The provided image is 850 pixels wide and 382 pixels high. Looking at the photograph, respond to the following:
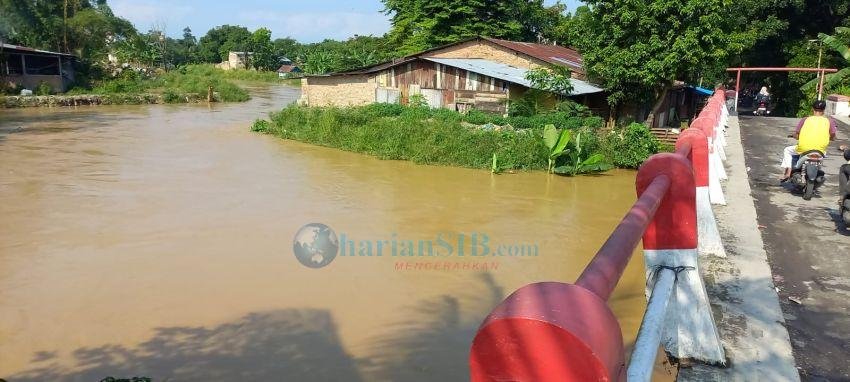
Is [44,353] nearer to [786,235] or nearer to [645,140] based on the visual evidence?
[786,235]

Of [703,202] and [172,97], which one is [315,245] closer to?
[703,202]

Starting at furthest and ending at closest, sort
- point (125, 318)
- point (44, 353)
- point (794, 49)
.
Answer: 1. point (794, 49)
2. point (125, 318)
3. point (44, 353)

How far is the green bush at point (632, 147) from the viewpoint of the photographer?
1510cm

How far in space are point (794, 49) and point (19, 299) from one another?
2763 centimetres

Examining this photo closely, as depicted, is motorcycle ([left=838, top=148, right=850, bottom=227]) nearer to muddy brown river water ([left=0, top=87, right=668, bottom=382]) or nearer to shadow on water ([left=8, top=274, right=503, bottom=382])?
muddy brown river water ([left=0, top=87, right=668, bottom=382])

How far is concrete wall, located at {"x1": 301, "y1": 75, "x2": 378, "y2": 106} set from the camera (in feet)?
74.8

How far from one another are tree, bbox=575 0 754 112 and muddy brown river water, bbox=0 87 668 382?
364 cm

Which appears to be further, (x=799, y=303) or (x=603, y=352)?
(x=799, y=303)

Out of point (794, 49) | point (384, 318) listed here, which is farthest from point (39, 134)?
point (794, 49)

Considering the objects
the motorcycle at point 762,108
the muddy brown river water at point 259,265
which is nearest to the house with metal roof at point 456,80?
the muddy brown river water at point 259,265

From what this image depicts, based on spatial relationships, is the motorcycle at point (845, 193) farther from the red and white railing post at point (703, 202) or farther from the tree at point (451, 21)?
the tree at point (451, 21)

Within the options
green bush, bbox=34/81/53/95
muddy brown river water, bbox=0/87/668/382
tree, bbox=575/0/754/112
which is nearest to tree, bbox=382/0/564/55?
tree, bbox=575/0/754/112

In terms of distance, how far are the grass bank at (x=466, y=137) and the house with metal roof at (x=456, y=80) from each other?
1158 mm

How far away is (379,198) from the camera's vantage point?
40.1 ft
